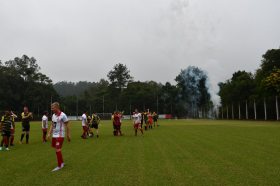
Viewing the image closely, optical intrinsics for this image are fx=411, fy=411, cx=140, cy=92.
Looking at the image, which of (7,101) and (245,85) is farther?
(7,101)

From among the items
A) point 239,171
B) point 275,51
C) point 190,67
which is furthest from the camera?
point 190,67

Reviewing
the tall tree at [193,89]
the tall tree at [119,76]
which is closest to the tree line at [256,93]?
the tall tree at [193,89]

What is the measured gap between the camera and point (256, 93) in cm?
9006

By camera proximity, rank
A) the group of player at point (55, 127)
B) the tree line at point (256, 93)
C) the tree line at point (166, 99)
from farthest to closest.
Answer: the tree line at point (166, 99), the tree line at point (256, 93), the group of player at point (55, 127)

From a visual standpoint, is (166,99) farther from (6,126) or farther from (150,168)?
(150,168)

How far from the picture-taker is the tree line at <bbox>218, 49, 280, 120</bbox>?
233 feet

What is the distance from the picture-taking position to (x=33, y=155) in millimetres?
16172

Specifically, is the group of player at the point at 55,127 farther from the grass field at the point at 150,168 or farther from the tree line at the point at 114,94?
the tree line at the point at 114,94

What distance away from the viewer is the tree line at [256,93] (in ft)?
233

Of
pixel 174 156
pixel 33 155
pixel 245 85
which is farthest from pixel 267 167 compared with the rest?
pixel 245 85

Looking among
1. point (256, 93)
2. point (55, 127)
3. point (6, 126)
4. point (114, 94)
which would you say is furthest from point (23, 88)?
point (55, 127)

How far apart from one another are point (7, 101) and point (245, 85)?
67121 mm

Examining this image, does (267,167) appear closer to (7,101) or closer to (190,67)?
(7,101)

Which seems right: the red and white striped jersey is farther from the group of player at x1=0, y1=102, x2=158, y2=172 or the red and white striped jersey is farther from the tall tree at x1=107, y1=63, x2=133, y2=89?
the tall tree at x1=107, y1=63, x2=133, y2=89
